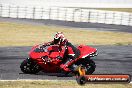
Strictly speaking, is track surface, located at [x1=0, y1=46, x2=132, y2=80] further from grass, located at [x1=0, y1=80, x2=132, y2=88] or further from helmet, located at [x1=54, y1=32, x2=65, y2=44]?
helmet, located at [x1=54, y1=32, x2=65, y2=44]

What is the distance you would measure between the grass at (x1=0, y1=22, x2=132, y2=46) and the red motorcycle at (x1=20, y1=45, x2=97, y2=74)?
8.65 m

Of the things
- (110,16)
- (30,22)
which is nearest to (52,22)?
(30,22)

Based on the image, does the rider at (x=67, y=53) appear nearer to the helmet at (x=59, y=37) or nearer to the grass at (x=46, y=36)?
the helmet at (x=59, y=37)

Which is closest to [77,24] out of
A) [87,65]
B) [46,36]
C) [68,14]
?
[68,14]

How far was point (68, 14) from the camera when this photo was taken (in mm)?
36844

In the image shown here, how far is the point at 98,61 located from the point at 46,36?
10.0m

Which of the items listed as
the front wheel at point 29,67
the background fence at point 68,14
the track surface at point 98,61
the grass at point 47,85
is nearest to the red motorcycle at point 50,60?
the front wheel at point 29,67

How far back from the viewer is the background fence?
35938 millimetres

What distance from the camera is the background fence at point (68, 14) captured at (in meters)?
35.9

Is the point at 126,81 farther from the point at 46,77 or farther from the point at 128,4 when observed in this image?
the point at 128,4

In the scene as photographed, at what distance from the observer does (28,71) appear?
15336mm

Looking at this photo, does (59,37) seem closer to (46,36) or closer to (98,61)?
(98,61)

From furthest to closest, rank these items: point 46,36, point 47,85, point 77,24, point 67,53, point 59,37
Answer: point 77,24 < point 46,36 < point 67,53 < point 59,37 < point 47,85

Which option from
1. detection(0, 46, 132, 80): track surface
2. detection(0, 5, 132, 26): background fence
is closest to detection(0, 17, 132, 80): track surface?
detection(0, 46, 132, 80): track surface
